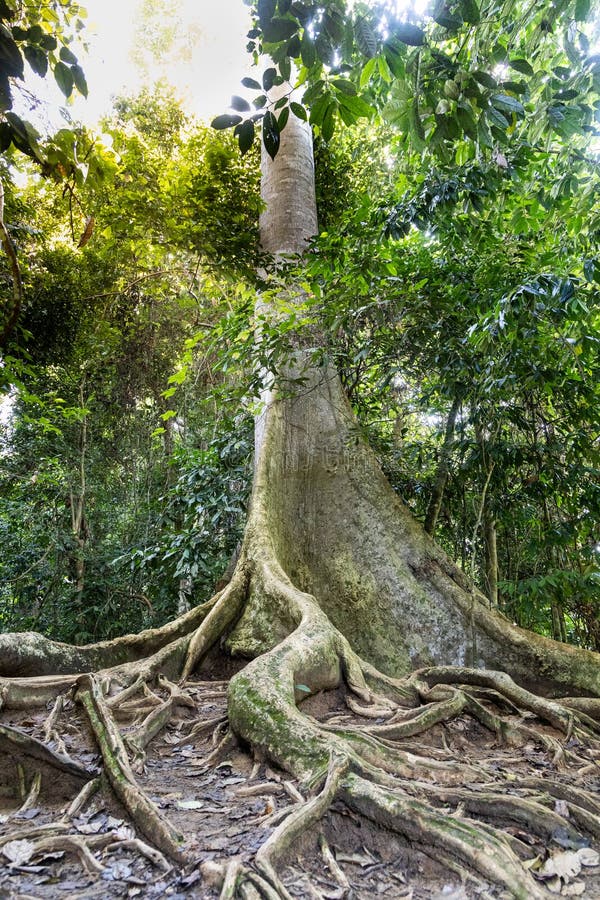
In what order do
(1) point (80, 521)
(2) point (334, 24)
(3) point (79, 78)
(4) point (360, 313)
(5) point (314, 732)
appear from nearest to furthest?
(2) point (334, 24) < (3) point (79, 78) < (5) point (314, 732) < (4) point (360, 313) < (1) point (80, 521)

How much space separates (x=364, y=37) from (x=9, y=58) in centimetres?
95

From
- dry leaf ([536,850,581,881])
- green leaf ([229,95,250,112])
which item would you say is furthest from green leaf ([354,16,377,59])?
dry leaf ([536,850,581,881])

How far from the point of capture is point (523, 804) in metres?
1.68


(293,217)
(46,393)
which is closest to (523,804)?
(293,217)

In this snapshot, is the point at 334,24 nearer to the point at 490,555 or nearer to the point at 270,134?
the point at 270,134

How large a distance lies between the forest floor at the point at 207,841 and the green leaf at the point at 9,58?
6.60ft

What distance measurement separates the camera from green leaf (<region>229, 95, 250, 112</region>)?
4.71 feet

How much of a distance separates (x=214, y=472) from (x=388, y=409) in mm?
2058

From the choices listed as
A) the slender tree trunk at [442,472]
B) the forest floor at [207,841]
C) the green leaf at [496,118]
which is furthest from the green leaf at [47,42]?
the slender tree trunk at [442,472]

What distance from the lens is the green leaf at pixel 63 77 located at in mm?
1532

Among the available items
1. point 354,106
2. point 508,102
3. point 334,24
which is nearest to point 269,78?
point 334,24

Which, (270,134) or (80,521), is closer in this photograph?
(270,134)

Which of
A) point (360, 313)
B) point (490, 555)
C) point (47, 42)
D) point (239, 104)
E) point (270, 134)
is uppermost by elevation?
point (360, 313)

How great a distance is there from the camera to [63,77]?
1.53m
